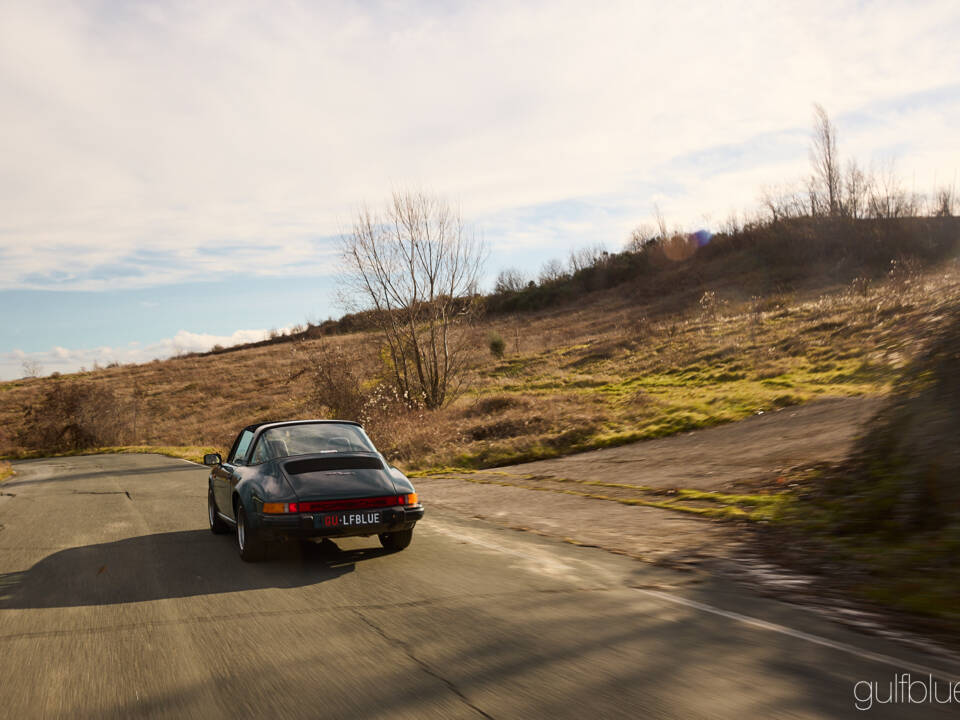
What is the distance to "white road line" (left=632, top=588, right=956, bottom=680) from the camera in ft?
12.5

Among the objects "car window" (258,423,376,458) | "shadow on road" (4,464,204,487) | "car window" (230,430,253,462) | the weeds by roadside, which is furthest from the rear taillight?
A: the weeds by roadside

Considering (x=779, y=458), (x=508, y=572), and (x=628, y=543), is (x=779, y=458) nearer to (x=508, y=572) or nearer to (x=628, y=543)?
(x=628, y=543)

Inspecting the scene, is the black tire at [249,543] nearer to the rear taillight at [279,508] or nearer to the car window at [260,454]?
the rear taillight at [279,508]

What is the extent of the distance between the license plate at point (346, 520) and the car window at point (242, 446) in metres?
2.37

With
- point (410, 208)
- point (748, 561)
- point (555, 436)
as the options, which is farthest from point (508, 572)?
point (410, 208)

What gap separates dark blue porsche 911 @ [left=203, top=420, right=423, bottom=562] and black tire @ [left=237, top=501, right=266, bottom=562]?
0.01m

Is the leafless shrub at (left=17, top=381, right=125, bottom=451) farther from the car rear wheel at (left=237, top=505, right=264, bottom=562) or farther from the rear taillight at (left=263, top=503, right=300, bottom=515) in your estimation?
the rear taillight at (left=263, top=503, right=300, bottom=515)

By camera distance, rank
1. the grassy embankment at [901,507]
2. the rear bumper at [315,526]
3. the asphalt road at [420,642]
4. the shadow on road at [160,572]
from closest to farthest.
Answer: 1. the asphalt road at [420,642]
2. the grassy embankment at [901,507]
3. the shadow on road at [160,572]
4. the rear bumper at [315,526]

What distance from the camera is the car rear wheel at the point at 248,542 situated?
6.96m

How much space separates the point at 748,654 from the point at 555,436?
15.9 m

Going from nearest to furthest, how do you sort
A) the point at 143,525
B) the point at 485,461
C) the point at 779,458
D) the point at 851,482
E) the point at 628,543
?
the point at 628,543
the point at 851,482
the point at 143,525
the point at 779,458
the point at 485,461

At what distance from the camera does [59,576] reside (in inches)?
270

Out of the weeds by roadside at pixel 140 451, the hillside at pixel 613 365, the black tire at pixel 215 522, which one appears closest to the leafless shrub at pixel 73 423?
the hillside at pixel 613 365

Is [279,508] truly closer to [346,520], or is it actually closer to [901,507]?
[346,520]
